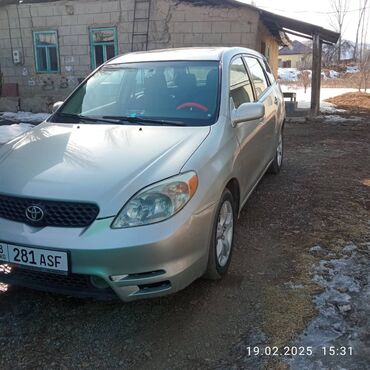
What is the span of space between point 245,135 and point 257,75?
4.72 ft

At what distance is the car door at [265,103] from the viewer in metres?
4.46

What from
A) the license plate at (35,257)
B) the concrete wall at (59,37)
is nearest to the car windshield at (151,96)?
the license plate at (35,257)

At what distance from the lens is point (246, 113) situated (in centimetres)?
339

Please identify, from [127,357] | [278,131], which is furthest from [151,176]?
[278,131]

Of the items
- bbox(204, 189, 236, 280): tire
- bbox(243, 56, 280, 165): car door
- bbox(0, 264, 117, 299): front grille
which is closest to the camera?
bbox(0, 264, 117, 299): front grille

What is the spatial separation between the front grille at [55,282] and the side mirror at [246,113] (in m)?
1.63

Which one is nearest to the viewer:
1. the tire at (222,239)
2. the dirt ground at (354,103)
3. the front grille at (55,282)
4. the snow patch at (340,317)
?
the snow patch at (340,317)

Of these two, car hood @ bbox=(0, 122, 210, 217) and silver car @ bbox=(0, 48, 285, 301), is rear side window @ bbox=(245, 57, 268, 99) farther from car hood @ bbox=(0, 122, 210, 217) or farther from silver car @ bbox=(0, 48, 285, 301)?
car hood @ bbox=(0, 122, 210, 217)

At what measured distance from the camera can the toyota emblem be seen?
246 centimetres

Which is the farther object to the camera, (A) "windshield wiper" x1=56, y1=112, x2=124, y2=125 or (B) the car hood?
(A) "windshield wiper" x1=56, y1=112, x2=124, y2=125

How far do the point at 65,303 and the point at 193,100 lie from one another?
5.91 ft
